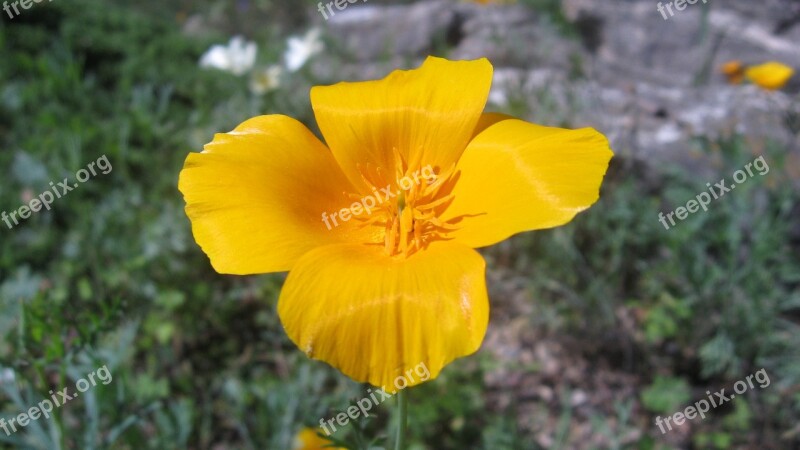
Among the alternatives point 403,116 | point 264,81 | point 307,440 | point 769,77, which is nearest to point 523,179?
point 403,116

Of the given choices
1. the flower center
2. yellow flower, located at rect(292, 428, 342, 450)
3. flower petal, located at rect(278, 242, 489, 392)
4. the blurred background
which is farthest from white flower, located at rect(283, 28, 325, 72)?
flower petal, located at rect(278, 242, 489, 392)

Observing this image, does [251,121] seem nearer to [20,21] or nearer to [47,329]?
[47,329]

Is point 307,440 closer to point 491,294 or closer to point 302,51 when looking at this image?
point 491,294

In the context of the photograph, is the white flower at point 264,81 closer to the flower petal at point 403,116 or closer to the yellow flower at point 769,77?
the flower petal at point 403,116

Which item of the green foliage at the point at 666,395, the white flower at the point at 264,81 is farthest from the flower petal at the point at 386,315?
the white flower at the point at 264,81

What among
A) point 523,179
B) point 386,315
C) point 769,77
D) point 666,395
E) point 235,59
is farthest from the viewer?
point 235,59

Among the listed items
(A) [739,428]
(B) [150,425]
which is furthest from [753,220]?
(B) [150,425]

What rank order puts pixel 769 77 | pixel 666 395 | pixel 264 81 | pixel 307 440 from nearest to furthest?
pixel 307 440, pixel 666 395, pixel 769 77, pixel 264 81
